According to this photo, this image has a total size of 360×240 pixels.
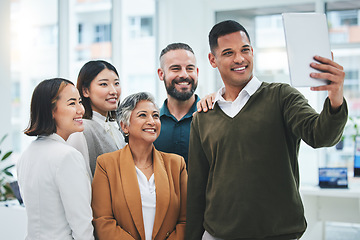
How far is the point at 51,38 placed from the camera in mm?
3844

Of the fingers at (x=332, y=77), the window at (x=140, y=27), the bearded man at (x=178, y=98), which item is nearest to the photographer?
the fingers at (x=332, y=77)

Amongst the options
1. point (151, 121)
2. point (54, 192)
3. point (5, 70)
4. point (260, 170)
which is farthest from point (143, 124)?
point (5, 70)

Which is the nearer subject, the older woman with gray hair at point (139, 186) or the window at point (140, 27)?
the older woman with gray hair at point (139, 186)

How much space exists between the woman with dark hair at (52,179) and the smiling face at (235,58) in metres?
0.71

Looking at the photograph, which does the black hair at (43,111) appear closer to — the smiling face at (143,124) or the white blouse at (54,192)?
the white blouse at (54,192)

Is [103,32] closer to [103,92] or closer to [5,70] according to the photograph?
[5,70]

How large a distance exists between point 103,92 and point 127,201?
2.05 ft

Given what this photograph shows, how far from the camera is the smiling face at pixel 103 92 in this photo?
2148 mm

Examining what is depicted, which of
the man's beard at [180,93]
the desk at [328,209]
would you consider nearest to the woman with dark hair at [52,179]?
the man's beard at [180,93]

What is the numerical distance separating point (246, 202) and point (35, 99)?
99 centimetres

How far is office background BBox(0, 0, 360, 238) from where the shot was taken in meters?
3.43

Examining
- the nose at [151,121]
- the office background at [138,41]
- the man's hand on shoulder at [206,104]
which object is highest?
the office background at [138,41]

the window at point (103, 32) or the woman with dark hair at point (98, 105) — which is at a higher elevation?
the window at point (103, 32)

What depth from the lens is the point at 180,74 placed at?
229 centimetres
